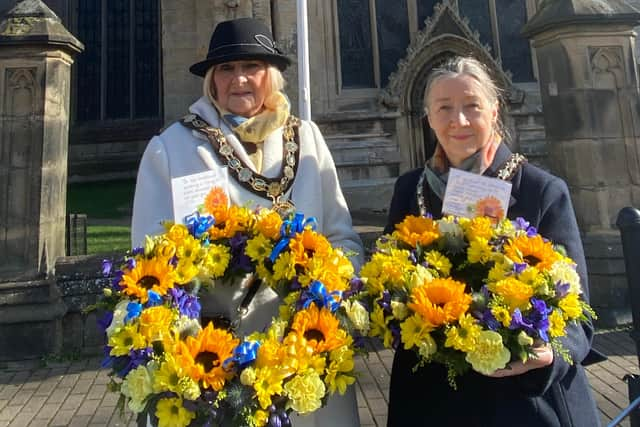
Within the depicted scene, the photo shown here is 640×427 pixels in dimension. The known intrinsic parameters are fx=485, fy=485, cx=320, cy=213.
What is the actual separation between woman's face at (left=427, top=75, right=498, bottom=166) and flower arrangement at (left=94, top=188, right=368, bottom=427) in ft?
2.00

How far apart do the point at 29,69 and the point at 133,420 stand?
3.98 meters

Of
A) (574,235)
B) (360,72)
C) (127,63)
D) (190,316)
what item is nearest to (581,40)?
(574,235)

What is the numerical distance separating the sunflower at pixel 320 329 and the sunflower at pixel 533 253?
0.59 meters

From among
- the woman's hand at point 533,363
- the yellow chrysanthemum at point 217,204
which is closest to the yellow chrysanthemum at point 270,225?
the yellow chrysanthemum at point 217,204

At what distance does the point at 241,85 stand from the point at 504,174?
1128mm

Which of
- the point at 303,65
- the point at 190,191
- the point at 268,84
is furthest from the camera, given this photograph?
the point at 303,65

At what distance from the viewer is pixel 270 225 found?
5.63 ft

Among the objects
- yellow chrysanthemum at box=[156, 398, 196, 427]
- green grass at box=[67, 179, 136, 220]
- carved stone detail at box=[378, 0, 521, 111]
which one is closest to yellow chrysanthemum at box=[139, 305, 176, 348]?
yellow chrysanthemum at box=[156, 398, 196, 427]

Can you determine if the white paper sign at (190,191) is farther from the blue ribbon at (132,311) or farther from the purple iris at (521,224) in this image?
the purple iris at (521,224)

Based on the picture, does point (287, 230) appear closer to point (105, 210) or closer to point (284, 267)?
point (284, 267)

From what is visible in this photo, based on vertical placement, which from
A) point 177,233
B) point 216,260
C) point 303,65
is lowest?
point 216,260

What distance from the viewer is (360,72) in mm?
13586

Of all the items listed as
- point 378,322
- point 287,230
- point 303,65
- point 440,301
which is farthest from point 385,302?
point 303,65

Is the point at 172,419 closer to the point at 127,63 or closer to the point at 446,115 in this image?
the point at 446,115
